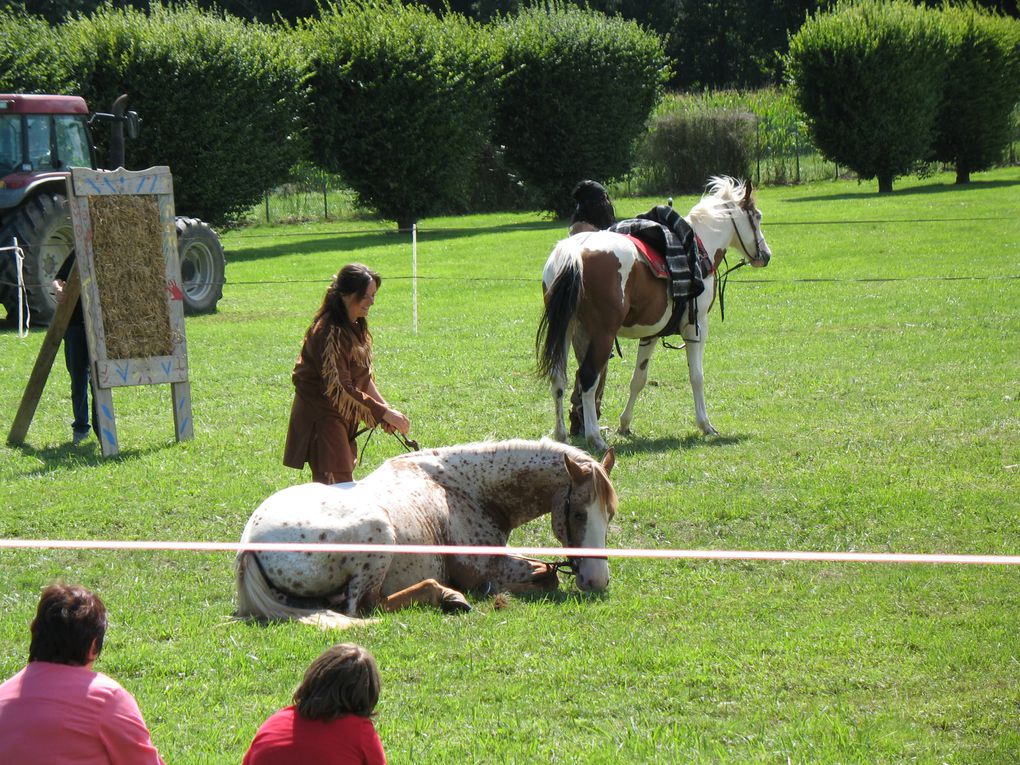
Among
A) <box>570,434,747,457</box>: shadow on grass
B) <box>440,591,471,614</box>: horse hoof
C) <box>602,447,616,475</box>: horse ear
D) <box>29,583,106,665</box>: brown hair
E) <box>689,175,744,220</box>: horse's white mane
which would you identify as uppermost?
<box>689,175,744,220</box>: horse's white mane

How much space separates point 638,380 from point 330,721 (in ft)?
26.5

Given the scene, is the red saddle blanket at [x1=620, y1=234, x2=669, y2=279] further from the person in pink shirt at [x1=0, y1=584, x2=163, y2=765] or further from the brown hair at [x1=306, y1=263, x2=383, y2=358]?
the person in pink shirt at [x1=0, y1=584, x2=163, y2=765]

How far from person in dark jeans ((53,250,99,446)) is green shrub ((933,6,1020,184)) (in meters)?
36.0

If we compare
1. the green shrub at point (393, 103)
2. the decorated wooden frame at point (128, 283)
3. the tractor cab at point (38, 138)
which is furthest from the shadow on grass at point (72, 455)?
the green shrub at point (393, 103)

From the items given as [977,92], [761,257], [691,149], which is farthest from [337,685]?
[977,92]

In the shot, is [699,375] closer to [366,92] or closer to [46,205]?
[46,205]

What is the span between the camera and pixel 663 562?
7160 mm

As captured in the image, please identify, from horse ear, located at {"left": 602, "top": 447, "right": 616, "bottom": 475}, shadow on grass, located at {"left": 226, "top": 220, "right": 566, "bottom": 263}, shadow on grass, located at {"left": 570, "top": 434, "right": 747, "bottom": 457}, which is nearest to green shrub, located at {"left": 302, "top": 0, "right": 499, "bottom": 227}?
shadow on grass, located at {"left": 226, "top": 220, "right": 566, "bottom": 263}

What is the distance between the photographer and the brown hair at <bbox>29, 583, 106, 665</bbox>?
133 inches

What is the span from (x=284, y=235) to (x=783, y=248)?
651 inches

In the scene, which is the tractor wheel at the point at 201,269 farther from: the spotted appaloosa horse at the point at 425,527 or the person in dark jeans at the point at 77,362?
the spotted appaloosa horse at the point at 425,527

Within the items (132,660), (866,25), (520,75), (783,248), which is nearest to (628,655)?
(132,660)

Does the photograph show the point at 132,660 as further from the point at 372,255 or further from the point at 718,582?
the point at 372,255

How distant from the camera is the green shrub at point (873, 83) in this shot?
39.1 metres
